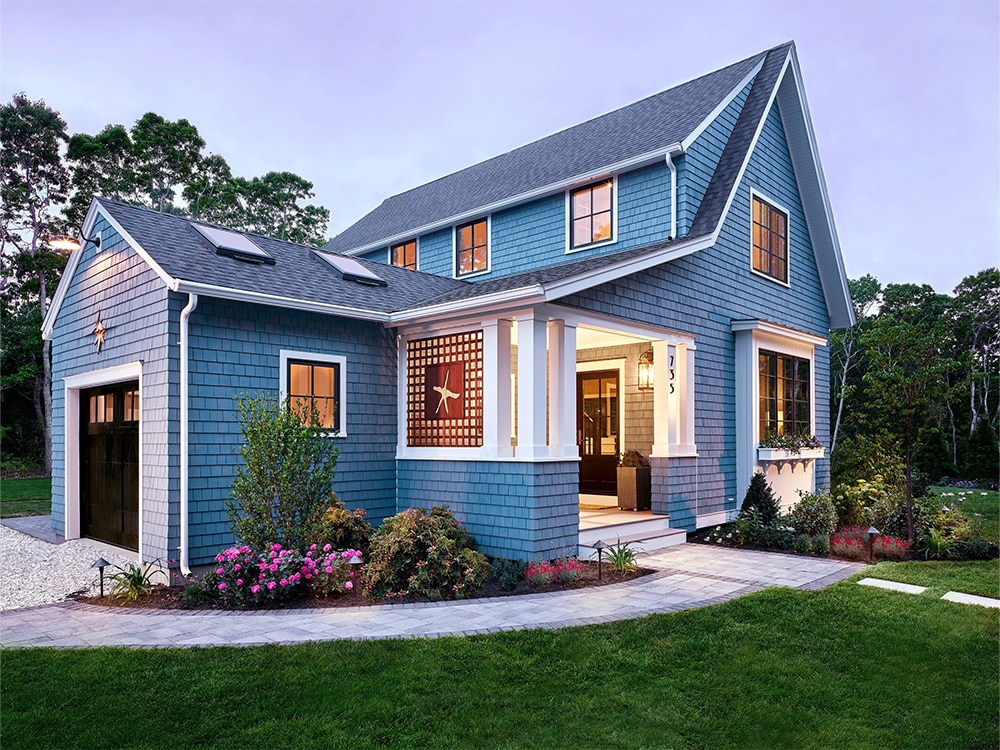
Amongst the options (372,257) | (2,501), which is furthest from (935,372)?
(2,501)

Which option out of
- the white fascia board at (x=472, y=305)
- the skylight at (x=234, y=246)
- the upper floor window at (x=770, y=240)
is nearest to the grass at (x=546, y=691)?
the white fascia board at (x=472, y=305)

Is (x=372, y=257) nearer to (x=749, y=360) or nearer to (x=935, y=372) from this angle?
(x=749, y=360)

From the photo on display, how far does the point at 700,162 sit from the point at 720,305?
2432 millimetres

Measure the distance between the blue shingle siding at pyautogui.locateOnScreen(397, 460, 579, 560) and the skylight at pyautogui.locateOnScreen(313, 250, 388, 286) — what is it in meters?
3.32

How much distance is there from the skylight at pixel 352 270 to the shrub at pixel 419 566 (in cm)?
456

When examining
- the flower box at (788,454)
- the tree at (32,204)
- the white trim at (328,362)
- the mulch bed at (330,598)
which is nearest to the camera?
the mulch bed at (330,598)

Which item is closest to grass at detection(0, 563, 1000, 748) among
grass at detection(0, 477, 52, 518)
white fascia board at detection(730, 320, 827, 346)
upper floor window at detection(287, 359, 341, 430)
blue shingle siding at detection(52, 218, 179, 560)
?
blue shingle siding at detection(52, 218, 179, 560)

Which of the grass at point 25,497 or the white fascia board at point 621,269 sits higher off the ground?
the white fascia board at point 621,269

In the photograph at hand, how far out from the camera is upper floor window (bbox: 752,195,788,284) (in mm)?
12758

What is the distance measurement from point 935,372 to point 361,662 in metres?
8.60

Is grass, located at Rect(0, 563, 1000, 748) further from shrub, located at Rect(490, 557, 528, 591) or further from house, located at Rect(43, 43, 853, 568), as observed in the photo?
house, located at Rect(43, 43, 853, 568)

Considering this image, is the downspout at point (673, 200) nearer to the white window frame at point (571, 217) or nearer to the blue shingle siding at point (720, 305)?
the blue shingle siding at point (720, 305)

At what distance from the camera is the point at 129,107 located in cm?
2591

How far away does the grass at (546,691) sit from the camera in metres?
3.68
